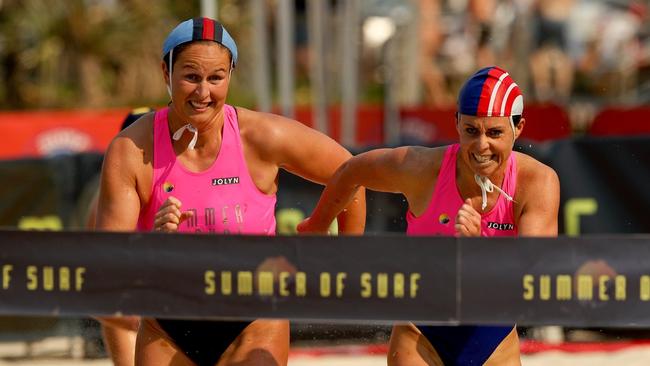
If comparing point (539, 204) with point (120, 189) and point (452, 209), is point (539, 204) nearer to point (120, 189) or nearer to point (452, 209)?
point (452, 209)

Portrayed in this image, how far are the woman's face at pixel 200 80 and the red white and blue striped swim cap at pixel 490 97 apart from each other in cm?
86

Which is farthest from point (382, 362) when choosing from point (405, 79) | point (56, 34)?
point (56, 34)

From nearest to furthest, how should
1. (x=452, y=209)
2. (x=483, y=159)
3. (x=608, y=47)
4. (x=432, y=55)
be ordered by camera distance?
(x=483, y=159), (x=452, y=209), (x=608, y=47), (x=432, y=55)

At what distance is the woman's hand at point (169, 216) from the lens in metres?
4.45

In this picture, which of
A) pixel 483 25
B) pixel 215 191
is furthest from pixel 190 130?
pixel 483 25

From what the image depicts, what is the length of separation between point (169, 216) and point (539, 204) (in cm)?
129

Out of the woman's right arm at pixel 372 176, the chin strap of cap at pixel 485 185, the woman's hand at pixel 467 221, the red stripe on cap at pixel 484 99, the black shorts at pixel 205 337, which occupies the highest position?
the red stripe on cap at pixel 484 99

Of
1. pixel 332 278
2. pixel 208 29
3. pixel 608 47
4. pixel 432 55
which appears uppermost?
pixel 432 55

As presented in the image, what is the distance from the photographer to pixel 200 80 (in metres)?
4.61

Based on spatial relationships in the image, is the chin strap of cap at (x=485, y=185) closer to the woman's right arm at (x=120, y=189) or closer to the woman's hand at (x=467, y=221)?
the woman's hand at (x=467, y=221)

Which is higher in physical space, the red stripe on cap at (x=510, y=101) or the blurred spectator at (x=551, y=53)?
the blurred spectator at (x=551, y=53)

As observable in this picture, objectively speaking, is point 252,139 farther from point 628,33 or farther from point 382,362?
point 628,33

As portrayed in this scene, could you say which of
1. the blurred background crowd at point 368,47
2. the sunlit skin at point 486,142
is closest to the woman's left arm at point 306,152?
the sunlit skin at point 486,142

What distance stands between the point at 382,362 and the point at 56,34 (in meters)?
13.1
